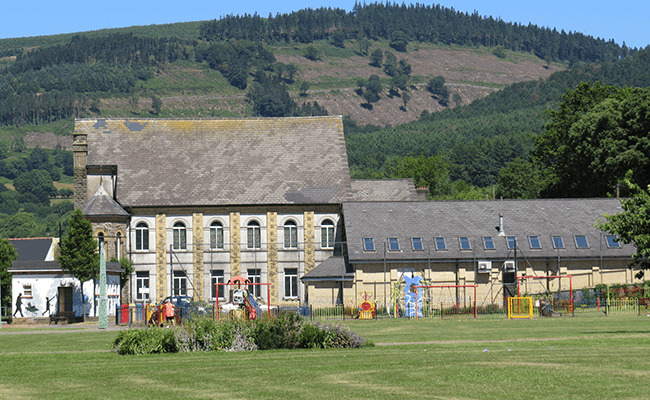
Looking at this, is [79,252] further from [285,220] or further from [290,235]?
[290,235]

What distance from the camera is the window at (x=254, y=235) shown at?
66875 millimetres

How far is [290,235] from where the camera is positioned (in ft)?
221

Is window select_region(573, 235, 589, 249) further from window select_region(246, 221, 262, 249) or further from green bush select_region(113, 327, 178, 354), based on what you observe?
green bush select_region(113, 327, 178, 354)

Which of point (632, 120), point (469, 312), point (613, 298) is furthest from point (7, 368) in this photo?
point (632, 120)

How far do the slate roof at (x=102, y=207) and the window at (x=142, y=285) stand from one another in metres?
4.43

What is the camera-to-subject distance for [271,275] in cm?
6644

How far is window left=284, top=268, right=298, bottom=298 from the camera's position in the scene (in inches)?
2608

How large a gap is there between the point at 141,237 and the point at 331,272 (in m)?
15.3

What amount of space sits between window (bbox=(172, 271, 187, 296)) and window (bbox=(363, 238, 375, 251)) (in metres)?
14.3

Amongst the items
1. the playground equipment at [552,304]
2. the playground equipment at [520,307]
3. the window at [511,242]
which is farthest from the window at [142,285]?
the playground equipment at [520,307]

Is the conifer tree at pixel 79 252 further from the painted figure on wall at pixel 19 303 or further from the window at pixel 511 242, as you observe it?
the window at pixel 511 242

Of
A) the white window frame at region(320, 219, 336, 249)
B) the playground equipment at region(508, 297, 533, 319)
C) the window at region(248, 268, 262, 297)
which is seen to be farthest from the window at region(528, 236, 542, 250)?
the window at region(248, 268, 262, 297)

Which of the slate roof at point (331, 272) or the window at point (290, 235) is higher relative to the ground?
the window at point (290, 235)

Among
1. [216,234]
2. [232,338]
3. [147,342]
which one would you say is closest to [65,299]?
[216,234]
